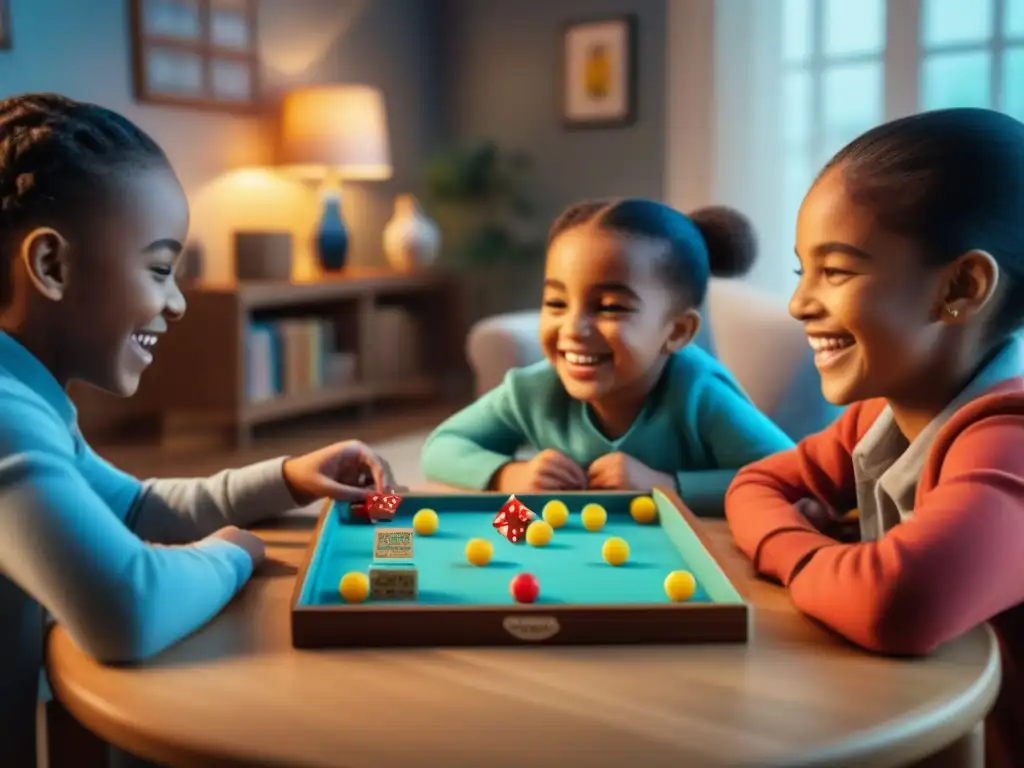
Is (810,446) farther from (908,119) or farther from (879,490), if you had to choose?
(908,119)

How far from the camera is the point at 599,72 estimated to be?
5156 mm

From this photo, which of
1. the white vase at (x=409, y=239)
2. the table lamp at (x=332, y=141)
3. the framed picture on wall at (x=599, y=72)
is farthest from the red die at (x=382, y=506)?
the framed picture on wall at (x=599, y=72)

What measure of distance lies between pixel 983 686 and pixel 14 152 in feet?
2.68

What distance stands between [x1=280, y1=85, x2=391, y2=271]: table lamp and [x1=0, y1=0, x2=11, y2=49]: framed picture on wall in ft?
3.94

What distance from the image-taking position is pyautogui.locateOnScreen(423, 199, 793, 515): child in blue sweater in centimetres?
138

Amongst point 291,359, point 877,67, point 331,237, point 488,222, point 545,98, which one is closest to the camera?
point 877,67

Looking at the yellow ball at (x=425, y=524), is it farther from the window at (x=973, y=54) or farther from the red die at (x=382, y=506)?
the window at (x=973, y=54)

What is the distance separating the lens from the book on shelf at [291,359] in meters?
4.30

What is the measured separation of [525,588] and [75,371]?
1.37 feet

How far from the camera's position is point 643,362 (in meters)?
1.44

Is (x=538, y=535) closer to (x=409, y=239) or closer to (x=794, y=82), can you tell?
(x=794, y=82)

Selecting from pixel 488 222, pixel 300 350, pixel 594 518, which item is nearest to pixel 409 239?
pixel 488 222

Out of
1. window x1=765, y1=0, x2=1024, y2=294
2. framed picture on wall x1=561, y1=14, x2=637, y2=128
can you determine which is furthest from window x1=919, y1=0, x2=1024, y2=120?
framed picture on wall x1=561, y1=14, x2=637, y2=128

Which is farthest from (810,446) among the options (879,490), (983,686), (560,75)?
(560,75)
